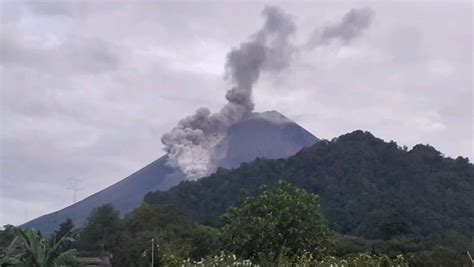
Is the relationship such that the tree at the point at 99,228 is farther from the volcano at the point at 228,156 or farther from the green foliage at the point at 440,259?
the volcano at the point at 228,156

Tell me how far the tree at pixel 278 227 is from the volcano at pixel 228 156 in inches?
4210

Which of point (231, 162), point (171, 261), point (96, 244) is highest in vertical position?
point (231, 162)

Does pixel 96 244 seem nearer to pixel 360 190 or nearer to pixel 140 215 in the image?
pixel 140 215

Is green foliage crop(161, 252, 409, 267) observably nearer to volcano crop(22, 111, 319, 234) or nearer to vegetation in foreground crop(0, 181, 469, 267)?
→ vegetation in foreground crop(0, 181, 469, 267)

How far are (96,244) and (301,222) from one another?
88.3 ft

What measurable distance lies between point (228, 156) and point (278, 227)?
125945 mm

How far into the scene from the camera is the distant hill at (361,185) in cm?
6106

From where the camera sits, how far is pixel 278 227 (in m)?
23.6

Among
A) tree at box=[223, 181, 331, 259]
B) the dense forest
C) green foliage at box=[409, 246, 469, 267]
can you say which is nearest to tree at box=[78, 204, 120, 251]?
the dense forest

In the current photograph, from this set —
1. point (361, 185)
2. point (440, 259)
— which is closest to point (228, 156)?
point (361, 185)

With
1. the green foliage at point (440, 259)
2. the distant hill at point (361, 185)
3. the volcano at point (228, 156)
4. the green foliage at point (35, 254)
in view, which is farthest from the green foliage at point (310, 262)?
the volcano at point (228, 156)

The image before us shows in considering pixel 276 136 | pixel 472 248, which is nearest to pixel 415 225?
pixel 472 248

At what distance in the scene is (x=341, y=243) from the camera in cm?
3775

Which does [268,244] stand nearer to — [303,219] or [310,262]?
[303,219]
